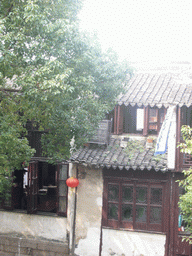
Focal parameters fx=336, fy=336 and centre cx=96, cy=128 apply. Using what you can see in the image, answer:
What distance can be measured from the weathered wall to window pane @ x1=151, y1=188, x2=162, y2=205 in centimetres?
210

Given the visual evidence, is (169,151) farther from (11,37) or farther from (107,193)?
(11,37)

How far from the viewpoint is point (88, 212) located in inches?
553

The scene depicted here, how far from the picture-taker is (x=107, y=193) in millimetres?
13828

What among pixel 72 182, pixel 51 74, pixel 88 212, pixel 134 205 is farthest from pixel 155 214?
pixel 51 74

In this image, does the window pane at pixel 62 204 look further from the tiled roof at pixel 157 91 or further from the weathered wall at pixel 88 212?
the tiled roof at pixel 157 91

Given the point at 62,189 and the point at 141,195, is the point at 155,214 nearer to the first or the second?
the point at 141,195

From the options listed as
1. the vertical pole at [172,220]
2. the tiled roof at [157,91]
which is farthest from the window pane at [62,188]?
the vertical pole at [172,220]

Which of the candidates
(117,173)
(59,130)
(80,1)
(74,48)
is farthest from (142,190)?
(80,1)

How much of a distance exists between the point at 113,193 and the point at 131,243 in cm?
208

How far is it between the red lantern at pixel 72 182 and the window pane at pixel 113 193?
149 cm

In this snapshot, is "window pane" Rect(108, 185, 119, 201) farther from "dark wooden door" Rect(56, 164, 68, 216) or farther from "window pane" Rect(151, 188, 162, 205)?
"dark wooden door" Rect(56, 164, 68, 216)

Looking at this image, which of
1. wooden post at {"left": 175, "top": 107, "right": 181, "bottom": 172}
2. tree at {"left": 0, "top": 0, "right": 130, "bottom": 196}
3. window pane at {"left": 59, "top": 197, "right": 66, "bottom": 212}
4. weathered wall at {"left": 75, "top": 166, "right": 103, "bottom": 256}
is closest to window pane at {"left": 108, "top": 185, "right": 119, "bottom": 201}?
weathered wall at {"left": 75, "top": 166, "right": 103, "bottom": 256}

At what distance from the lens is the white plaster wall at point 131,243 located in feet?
A: 43.1

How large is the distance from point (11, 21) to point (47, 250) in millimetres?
9470
